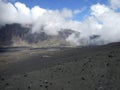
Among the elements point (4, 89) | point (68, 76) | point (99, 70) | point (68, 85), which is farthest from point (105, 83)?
point (4, 89)

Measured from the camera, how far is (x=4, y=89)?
19.2 metres

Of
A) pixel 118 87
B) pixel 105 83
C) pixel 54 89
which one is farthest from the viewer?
pixel 54 89

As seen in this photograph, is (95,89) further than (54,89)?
No

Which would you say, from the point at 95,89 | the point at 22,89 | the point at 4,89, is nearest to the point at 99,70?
the point at 95,89

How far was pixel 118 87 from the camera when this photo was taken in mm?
14492

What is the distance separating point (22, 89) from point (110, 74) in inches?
273

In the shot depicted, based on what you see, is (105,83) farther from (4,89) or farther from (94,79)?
(4,89)

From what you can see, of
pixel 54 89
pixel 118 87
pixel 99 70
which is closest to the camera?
pixel 118 87

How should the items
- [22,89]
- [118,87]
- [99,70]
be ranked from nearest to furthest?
[118,87] → [22,89] → [99,70]

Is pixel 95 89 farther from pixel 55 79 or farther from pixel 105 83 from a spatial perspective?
pixel 55 79

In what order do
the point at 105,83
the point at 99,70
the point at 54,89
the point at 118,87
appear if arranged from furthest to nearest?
1. the point at 99,70
2. the point at 54,89
3. the point at 105,83
4. the point at 118,87

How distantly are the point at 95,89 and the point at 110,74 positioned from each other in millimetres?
3312

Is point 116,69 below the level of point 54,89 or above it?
above

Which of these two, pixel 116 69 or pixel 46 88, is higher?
pixel 116 69
